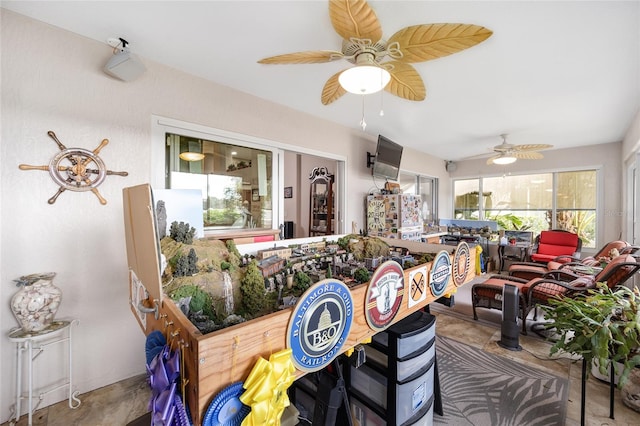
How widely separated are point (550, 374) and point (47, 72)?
4.39m

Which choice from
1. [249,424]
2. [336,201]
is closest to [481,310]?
[336,201]

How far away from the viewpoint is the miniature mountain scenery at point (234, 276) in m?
0.93

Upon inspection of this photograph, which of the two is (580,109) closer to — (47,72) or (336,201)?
(336,201)

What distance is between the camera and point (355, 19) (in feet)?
4.09

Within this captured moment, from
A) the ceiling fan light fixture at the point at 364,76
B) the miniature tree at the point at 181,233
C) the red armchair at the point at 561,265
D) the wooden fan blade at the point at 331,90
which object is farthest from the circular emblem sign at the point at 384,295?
the red armchair at the point at 561,265

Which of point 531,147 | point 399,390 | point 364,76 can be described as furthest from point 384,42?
point 531,147

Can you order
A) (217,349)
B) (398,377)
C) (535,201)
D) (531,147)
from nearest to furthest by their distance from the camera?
1. (217,349)
2. (398,377)
3. (531,147)
4. (535,201)

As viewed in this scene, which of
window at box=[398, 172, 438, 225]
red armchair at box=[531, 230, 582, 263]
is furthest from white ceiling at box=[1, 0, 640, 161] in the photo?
window at box=[398, 172, 438, 225]

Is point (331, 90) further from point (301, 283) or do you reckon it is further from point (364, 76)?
point (301, 283)

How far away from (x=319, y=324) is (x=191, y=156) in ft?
7.54

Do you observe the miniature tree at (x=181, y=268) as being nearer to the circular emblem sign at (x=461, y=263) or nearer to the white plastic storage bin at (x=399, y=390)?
the white plastic storage bin at (x=399, y=390)

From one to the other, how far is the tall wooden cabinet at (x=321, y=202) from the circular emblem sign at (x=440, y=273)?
129 inches

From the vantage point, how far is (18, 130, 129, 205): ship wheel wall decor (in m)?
1.79

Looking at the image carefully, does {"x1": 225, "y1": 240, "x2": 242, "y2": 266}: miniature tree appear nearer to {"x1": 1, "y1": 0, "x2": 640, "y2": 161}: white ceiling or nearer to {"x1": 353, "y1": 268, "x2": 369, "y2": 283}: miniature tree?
{"x1": 353, "y1": 268, "x2": 369, "y2": 283}: miniature tree
